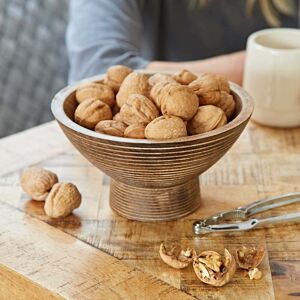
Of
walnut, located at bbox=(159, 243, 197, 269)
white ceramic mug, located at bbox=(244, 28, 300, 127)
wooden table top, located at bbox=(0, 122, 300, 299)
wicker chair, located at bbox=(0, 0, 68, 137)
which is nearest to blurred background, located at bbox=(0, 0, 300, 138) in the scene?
wicker chair, located at bbox=(0, 0, 68, 137)

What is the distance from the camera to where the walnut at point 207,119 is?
863mm

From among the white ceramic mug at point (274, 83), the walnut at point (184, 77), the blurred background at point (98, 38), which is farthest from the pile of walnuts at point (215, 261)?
the blurred background at point (98, 38)

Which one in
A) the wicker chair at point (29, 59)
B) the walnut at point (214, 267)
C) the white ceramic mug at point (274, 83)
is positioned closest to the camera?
the walnut at point (214, 267)

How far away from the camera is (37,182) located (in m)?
0.95

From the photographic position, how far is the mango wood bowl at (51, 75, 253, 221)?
2.72 feet

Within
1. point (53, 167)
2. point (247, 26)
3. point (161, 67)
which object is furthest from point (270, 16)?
point (53, 167)

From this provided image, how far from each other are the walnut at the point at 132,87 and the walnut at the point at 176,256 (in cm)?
20

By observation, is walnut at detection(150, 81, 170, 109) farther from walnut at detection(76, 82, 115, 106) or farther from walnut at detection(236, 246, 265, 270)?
walnut at detection(236, 246, 265, 270)

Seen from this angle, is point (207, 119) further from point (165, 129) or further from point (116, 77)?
point (116, 77)

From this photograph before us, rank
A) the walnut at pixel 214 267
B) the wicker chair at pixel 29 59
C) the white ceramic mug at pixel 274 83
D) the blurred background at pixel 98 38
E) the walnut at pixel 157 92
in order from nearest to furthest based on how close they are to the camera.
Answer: the walnut at pixel 214 267, the walnut at pixel 157 92, the white ceramic mug at pixel 274 83, the blurred background at pixel 98 38, the wicker chair at pixel 29 59

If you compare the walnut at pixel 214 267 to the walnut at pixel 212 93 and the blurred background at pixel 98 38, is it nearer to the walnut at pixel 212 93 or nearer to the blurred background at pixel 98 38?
the walnut at pixel 212 93

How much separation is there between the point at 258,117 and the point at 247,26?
0.61 metres

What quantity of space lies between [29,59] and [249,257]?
122 centimetres

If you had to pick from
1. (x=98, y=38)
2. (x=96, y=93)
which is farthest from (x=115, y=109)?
(x=98, y=38)
